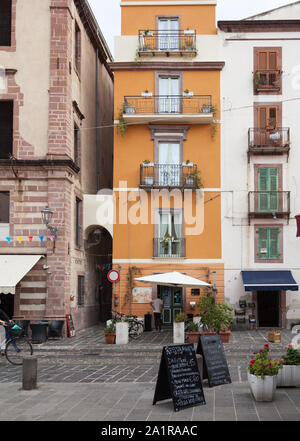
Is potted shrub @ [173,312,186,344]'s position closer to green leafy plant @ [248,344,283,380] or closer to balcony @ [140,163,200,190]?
balcony @ [140,163,200,190]

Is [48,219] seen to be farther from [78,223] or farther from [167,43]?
[167,43]

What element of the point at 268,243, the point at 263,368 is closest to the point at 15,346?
the point at 263,368

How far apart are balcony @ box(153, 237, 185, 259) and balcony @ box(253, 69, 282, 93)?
730 cm

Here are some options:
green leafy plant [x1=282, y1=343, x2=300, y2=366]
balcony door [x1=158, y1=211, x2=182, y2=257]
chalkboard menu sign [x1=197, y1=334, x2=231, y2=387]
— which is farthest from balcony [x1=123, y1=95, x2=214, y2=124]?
green leafy plant [x1=282, y1=343, x2=300, y2=366]

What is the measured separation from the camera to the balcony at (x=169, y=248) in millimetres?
25172

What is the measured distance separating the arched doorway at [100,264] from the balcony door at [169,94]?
5.90 meters

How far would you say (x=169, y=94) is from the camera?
26.0 m

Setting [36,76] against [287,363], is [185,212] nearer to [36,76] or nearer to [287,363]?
[36,76]

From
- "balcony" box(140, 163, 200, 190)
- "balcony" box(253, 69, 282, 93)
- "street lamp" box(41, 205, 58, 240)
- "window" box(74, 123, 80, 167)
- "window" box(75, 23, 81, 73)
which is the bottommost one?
"street lamp" box(41, 205, 58, 240)

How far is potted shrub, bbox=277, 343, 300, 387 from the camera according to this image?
10719 millimetres

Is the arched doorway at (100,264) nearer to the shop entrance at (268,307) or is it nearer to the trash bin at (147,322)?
the trash bin at (147,322)

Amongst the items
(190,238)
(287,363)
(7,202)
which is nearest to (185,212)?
(190,238)

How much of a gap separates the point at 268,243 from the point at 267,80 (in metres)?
6.96

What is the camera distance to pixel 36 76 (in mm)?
22141
